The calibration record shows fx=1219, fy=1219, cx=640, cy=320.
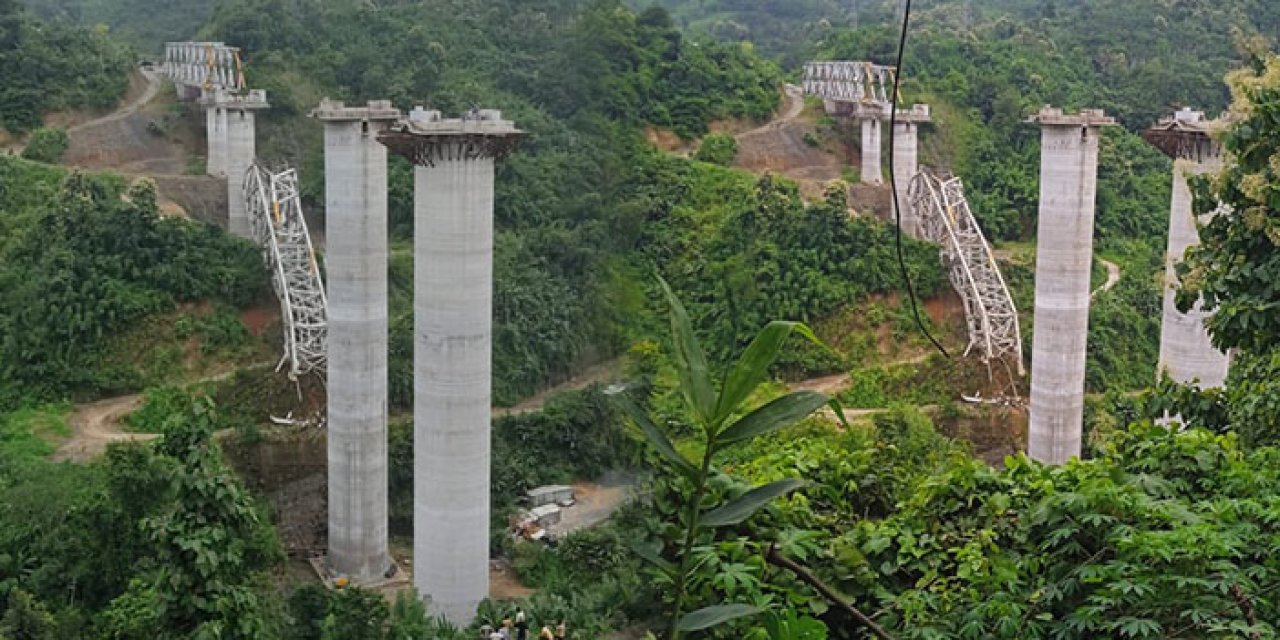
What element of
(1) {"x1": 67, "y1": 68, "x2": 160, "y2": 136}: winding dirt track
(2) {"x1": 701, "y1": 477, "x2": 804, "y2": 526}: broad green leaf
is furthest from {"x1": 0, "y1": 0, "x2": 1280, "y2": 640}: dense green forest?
(1) {"x1": 67, "y1": 68, "x2": 160, "y2": 136}: winding dirt track

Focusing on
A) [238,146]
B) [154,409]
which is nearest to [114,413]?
[154,409]

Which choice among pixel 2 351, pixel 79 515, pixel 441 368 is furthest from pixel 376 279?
pixel 2 351

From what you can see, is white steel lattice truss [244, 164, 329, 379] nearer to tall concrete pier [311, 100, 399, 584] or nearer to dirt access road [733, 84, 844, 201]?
tall concrete pier [311, 100, 399, 584]

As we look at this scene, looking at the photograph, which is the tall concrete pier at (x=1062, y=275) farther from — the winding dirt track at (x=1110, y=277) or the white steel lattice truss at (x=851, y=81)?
the white steel lattice truss at (x=851, y=81)

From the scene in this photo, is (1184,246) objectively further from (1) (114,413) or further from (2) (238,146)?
(2) (238,146)

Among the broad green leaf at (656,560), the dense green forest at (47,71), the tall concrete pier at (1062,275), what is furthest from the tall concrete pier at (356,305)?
the dense green forest at (47,71)
